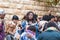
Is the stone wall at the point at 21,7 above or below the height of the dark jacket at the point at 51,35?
below

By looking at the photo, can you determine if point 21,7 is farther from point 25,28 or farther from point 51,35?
point 51,35

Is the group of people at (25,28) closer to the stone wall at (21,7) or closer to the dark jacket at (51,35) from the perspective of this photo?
the dark jacket at (51,35)

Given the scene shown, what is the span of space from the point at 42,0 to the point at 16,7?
1140 millimetres

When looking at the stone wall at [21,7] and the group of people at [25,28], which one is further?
the stone wall at [21,7]

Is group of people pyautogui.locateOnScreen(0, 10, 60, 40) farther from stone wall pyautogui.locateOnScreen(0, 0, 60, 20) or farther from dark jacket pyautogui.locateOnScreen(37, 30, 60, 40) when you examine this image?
stone wall pyautogui.locateOnScreen(0, 0, 60, 20)

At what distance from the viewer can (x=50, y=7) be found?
32.4ft

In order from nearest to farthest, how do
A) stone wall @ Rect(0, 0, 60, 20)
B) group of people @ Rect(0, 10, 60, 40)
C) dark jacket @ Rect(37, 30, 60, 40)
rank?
1. dark jacket @ Rect(37, 30, 60, 40)
2. group of people @ Rect(0, 10, 60, 40)
3. stone wall @ Rect(0, 0, 60, 20)

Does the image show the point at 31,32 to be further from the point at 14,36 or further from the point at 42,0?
the point at 42,0

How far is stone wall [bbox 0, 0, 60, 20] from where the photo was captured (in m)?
8.89

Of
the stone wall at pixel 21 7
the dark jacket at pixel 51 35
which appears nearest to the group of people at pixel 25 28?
the dark jacket at pixel 51 35

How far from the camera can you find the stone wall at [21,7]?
8891 millimetres

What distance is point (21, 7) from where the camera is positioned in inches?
364

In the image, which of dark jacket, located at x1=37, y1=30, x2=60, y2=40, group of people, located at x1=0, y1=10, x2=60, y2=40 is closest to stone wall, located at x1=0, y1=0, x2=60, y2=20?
group of people, located at x1=0, y1=10, x2=60, y2=40

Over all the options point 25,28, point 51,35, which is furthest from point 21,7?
point 51,35
